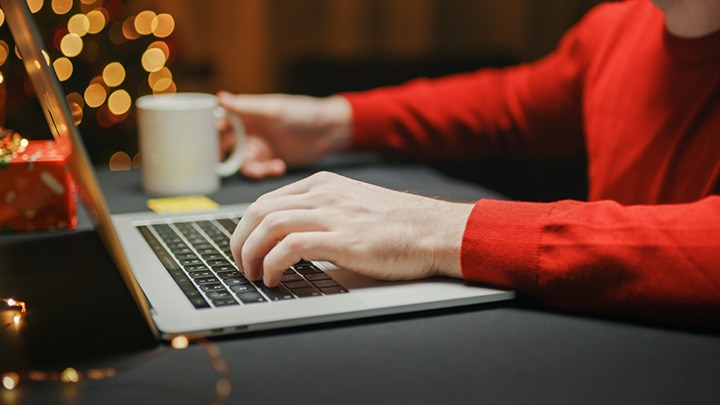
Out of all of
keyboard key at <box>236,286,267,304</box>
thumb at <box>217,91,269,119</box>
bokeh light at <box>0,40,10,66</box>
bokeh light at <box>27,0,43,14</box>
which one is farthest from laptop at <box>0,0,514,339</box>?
bokeh light at <box>27,0,43,14</box>

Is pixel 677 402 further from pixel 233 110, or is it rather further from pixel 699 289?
pixel 233 110

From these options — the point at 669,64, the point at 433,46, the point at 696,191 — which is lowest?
the point at 433,46

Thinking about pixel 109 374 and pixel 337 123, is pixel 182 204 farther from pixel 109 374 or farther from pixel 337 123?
pixel 109 374

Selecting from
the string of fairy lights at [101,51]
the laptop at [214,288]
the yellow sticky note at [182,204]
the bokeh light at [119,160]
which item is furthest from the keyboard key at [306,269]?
the bokeh light at [119,160]

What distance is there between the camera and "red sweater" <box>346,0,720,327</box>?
0.72m

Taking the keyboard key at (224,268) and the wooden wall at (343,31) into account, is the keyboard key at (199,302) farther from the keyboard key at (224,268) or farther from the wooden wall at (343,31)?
the wooden wall at (343,31)

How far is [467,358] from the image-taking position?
0.61m

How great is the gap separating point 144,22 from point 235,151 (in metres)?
0.75

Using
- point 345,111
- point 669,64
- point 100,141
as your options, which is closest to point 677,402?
point 669,64

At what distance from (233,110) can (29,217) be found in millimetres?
424

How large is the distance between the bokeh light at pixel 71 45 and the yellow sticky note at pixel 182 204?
2.66ft

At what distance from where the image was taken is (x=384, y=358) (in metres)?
0.61

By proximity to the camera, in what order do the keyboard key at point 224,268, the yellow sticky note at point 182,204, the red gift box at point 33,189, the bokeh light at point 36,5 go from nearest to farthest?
the keyboard key at point 224,268, the red gift box at point 33,189, the yellow sticky note at point 182,204, the bokeh light at point 36,5

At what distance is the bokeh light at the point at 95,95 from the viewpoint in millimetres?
1876
